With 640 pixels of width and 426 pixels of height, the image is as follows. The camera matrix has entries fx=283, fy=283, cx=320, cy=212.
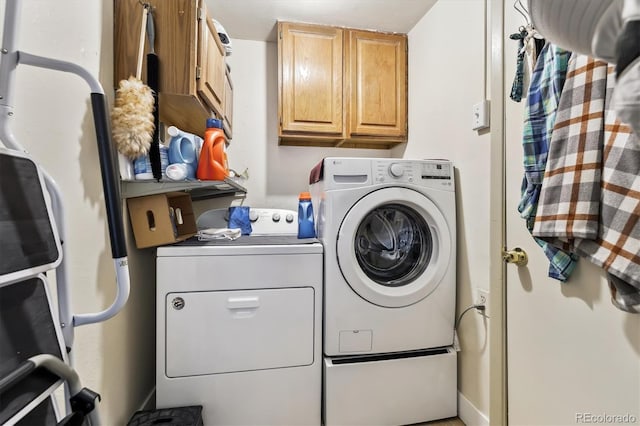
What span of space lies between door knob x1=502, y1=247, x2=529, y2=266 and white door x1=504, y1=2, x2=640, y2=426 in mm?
17

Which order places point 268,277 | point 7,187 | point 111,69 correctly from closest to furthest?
1. point 7,187
2. point 111,69
3. point 268,277

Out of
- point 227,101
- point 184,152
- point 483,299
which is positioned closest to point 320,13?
point 227,101

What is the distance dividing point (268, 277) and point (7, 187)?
3.00 ft

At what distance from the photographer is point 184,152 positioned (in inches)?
48.4

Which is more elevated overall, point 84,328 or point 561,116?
point 561,116

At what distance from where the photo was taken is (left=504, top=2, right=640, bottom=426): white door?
0.80m

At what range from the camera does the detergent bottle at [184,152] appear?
3.93 feet

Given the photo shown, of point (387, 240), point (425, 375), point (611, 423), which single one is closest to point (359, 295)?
point (387, 240)

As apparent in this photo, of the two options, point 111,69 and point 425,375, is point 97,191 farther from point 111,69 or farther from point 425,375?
point 425,375

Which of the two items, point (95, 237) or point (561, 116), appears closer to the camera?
point (561, 116)

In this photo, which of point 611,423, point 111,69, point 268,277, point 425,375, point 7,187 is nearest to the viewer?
point 7,187

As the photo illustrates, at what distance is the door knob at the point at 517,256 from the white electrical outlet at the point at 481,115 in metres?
0.56

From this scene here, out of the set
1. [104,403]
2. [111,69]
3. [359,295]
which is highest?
[111,69]

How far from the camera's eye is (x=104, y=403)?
1.00 meters
